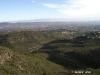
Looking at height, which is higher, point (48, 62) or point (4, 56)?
point (4, 56)

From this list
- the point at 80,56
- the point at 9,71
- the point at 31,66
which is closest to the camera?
the point at 9,71

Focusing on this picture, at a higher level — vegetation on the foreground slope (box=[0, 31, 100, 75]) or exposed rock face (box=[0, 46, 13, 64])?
exposed rock face (box=[0, 46, 13, 64])

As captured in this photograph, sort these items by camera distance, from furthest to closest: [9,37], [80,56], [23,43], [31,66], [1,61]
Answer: [9,37] → [23,43] → [80,56] → [31,66] → [1,61]

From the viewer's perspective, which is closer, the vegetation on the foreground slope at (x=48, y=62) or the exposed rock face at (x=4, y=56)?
the vegetation on the foreground slope at (x=48, y=62)

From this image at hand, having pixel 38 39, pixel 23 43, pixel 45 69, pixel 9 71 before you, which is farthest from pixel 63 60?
pixel 38 39

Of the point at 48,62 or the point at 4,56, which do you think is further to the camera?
the point at 48,62

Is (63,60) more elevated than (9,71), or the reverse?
(9,71)

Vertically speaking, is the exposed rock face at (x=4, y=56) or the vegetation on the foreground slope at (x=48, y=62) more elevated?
the exposed rock face at (x=4, y=56)

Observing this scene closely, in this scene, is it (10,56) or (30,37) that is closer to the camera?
(10,56)

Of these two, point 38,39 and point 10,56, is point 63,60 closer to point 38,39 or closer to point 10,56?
point 10,56

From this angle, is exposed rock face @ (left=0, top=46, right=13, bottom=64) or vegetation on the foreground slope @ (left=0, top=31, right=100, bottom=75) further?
exposed rock face @ (left=0, top=46, right=13, bottom=64)
